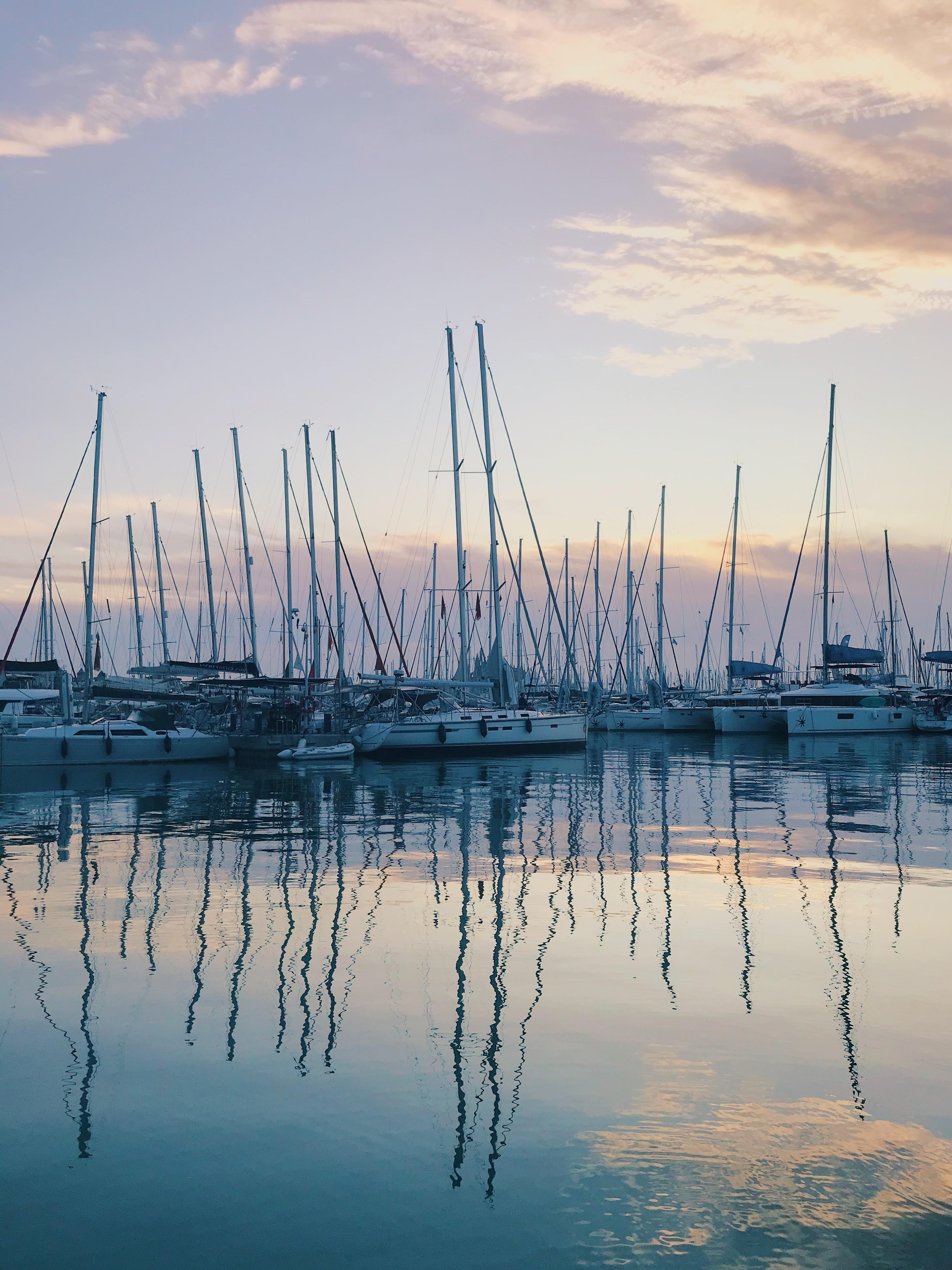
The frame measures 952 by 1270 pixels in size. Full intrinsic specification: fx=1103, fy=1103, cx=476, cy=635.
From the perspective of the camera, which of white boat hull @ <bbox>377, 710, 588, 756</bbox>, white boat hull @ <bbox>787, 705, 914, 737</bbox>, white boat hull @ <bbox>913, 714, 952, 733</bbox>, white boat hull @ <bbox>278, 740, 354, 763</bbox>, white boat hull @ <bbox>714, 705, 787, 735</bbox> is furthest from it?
white boat hull @ <bbox>913, 714, 952, 733</bbox>

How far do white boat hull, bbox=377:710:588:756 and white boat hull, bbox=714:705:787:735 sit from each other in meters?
23.5

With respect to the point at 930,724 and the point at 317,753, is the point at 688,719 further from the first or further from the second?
the point at 317,753

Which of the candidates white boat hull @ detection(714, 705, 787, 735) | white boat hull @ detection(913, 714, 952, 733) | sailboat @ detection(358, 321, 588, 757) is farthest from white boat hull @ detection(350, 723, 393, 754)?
white boat hull @ detection(913, 714, 952, 733)

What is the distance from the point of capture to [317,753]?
46.5 m

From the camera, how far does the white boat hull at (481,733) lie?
49.7 metres

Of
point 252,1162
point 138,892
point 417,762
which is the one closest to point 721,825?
point 138,892

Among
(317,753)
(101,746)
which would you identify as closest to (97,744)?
(101,746)

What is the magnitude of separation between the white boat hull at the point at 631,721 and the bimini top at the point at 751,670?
21.9 feet

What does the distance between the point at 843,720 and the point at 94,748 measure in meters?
47.6

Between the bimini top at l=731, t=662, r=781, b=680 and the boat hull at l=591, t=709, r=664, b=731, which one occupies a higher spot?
the bimini top at l=731, t=662, r=781, b=680

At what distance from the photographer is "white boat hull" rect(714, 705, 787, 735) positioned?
71812mm

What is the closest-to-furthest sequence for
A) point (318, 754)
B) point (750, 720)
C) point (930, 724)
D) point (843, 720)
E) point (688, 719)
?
point (318, 754) → point (843, 720) → point (750, 720) → point (930, 724) → point (688, 719)

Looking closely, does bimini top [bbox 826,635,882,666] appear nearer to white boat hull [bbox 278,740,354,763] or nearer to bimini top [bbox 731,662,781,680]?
bimini top [bbox 731,662,781,680]

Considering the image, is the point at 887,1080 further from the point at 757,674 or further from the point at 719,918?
the point at 757,674
